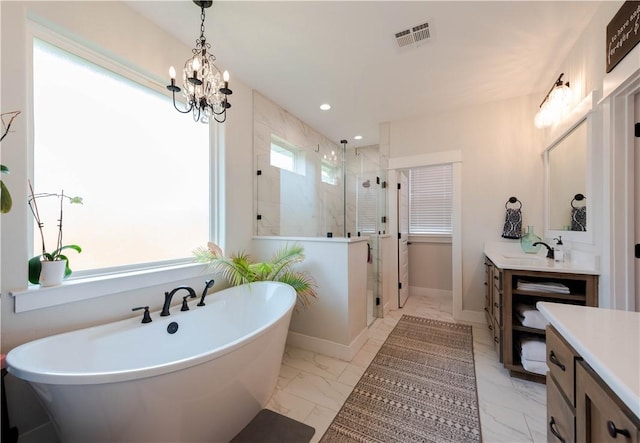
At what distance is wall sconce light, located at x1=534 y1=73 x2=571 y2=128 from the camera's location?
2184mm

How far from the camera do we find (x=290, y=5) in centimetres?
174

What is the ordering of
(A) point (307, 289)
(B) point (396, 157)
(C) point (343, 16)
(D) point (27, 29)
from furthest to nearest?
(B) point (396, 157) < (A) point (307, 289) < (C) point (343, 16) < (D) point (27, 29)

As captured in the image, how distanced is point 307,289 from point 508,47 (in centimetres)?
270

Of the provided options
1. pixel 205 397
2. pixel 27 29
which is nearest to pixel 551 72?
pixel 205 397

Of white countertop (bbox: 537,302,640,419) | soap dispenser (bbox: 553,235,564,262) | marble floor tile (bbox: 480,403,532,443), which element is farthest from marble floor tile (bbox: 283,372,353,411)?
soap dispenser (bbox: 553,235,564,262)

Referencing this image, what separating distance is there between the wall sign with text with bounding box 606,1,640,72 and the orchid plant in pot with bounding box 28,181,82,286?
331 cm

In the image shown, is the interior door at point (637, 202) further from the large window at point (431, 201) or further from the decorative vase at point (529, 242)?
the large window at point (431, 201)

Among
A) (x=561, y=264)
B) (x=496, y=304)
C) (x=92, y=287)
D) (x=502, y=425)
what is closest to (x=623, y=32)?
(x=561, y=264)

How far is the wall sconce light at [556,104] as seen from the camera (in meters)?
2.18

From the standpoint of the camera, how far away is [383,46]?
2121 mm

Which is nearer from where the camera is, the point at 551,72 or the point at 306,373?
the point at 306,373

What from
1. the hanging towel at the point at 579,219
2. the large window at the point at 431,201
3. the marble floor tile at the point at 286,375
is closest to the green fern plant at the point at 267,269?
the marble floor tile at the point at 286,375

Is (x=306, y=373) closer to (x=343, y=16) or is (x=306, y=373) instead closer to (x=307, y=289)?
(x=307, y=289)

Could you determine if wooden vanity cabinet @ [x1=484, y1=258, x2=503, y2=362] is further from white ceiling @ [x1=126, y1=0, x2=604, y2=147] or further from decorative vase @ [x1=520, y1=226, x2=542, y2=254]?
white ceiling @ [x1=126, y1=0, x2=604, y2=147]
